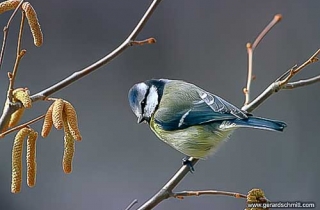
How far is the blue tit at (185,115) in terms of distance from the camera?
1.11 metres

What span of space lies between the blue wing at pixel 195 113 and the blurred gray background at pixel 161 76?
A: 35.2 inches

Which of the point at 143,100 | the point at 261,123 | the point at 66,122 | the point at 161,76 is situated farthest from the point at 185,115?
the point at 161,76

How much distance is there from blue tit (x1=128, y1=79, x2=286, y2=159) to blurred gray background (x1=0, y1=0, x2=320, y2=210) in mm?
873

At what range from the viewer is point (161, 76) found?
2133 mm

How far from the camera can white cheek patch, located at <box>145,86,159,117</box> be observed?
122 cm

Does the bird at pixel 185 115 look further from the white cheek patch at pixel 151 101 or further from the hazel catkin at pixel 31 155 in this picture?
the hazel catkin at pixel 31 155

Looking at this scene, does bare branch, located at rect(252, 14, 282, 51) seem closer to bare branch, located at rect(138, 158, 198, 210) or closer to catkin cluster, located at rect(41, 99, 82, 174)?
bare branch, located at rect(138, 158, 198, 210)

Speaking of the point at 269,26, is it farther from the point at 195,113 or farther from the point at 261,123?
the point at 195,113

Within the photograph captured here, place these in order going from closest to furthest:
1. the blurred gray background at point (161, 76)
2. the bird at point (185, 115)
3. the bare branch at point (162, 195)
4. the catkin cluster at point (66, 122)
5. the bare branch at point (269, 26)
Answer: the catkin cluster at point (66, 122) → the bare branch at point (162, 195) → the bare branch at point (269, 26) → the bird at point (185, 115) → the blurred gray background at point (161, 76)

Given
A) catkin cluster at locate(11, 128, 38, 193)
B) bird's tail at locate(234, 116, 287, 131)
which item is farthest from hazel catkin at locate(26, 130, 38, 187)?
bird's tail at locate(234, 116, 287, 131)

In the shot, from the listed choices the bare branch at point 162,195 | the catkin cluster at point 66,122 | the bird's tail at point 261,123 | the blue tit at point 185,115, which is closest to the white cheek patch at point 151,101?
the blue tit at point 185,115

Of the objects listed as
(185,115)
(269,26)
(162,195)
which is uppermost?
(269,26)

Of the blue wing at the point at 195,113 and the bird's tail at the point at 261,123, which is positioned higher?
the blue wing at the point at 195,113

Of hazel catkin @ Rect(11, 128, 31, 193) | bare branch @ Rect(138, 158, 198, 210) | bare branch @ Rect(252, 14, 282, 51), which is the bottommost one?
bare branch @ Rect(138, 158, 198, 210)
